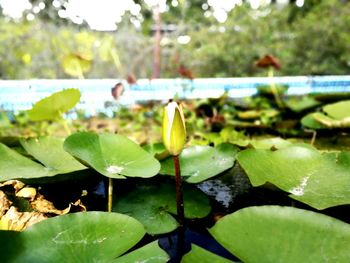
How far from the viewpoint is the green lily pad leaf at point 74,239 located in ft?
1.43

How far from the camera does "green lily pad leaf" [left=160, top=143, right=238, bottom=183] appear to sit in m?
0.68

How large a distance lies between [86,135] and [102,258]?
30 centimetres

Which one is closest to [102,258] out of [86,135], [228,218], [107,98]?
[228,218]

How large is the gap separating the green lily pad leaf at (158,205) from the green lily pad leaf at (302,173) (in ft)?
0.42

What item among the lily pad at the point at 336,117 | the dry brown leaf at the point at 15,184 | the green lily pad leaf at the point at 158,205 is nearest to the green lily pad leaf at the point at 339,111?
the lily pad at the point at 336,117

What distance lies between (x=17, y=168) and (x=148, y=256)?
0.34 meters

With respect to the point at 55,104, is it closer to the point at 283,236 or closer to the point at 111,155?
the point at 111,155

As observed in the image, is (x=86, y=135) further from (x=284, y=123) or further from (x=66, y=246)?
(x=284, y=123)

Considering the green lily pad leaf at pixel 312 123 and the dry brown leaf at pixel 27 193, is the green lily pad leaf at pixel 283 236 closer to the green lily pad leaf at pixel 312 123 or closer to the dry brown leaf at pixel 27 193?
the dry brown leaf at pixel 27 193

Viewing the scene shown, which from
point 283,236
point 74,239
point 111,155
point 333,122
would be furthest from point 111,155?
point 333,122

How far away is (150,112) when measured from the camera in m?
3.23

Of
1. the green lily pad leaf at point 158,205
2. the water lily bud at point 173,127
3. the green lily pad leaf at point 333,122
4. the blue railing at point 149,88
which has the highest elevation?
the water lily bud at point 173,127

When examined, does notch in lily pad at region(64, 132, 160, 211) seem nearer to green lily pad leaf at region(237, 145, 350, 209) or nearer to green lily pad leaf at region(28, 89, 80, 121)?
green lily pad leaf at region(237, 145, 350, 209)

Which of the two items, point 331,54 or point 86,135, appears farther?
point 331,54
